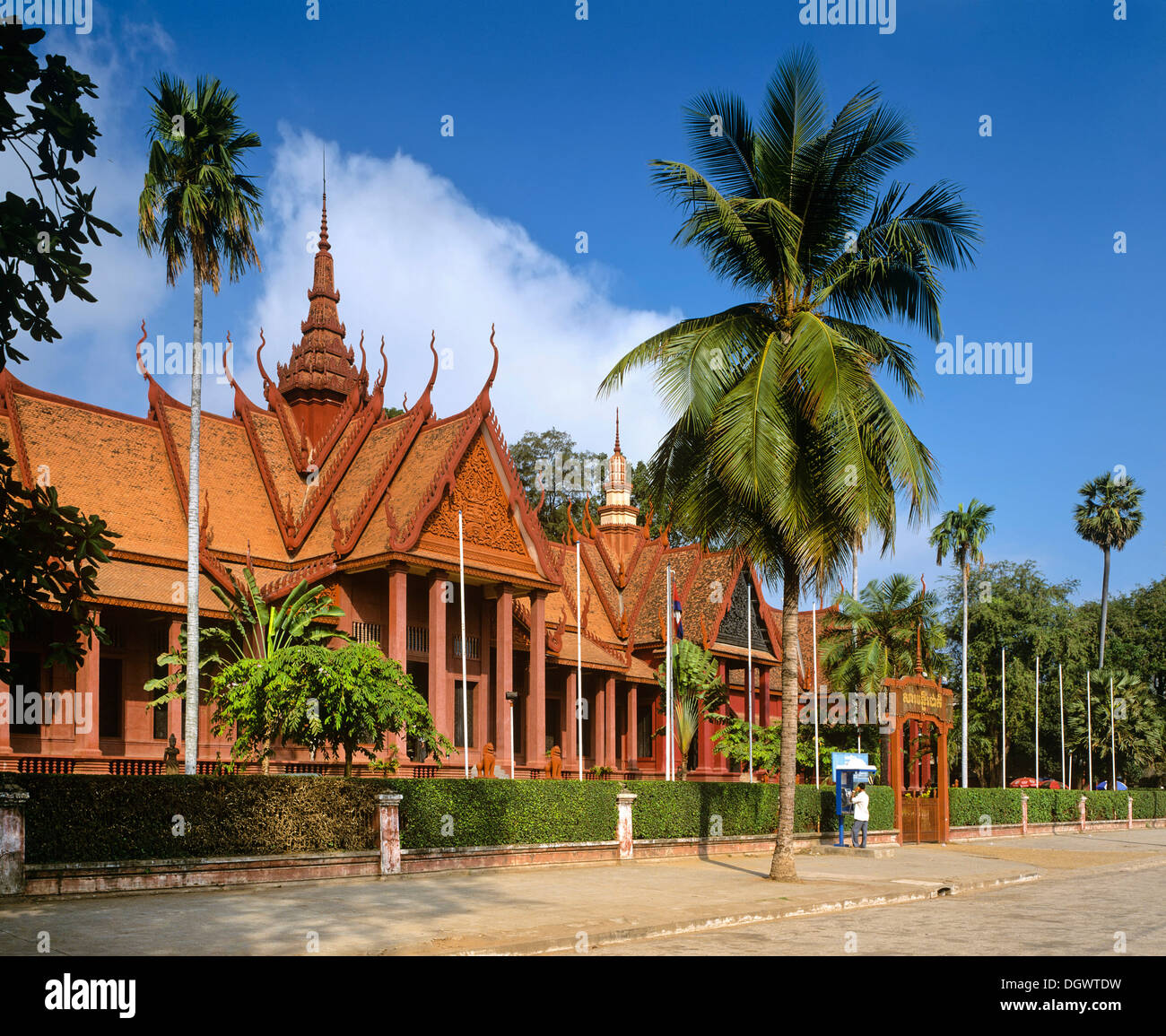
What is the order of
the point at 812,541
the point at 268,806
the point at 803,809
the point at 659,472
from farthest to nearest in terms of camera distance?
1. the point at 803,809
2. the point at 659,472
3. the point at 812,541
4. the point at 268,806

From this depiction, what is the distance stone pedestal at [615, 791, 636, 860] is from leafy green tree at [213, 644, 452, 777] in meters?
4.12

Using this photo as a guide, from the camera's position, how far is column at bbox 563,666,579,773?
35.3 m

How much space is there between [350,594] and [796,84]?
54.4 ft

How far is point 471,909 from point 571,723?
2197cm

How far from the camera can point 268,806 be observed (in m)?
16.7

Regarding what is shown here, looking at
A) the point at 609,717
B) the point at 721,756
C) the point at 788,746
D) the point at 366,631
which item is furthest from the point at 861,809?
A: the point at 721,756

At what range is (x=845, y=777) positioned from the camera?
2809cm

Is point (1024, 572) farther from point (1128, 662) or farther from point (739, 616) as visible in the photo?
point (739, 616)

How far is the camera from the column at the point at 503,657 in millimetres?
28641

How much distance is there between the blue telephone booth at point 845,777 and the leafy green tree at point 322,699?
11.6 m

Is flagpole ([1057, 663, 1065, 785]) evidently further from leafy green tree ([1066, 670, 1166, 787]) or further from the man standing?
the man standing

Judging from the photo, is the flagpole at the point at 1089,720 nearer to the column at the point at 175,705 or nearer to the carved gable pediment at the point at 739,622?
the carved gable pediment at the point at 739,622

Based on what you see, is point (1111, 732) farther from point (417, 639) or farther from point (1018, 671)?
point (417, 639)
